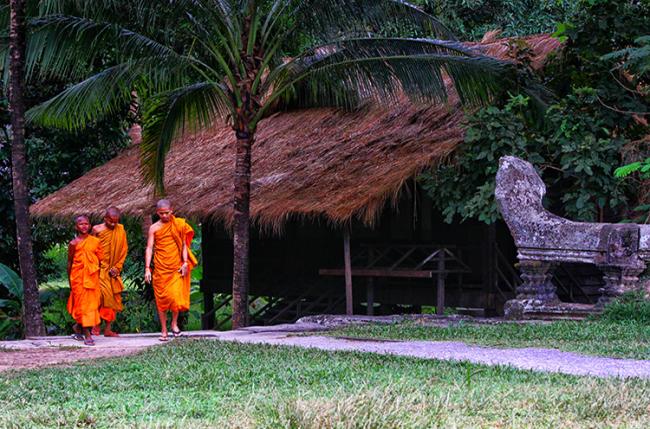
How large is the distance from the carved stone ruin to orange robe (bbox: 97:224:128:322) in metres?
4.22

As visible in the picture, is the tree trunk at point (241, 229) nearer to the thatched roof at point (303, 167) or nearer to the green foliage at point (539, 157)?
the thatched roof at point (303, 167)

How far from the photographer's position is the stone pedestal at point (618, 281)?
10.8 meters

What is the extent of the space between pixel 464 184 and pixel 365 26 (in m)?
2.34

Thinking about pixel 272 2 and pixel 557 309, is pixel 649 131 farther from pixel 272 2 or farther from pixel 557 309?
pixel 272 2

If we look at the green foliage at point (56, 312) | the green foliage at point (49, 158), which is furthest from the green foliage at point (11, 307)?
the green foliage at point (49, 158)

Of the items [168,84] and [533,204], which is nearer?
[533,204]

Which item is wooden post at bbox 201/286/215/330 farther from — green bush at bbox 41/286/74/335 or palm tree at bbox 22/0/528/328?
palm tree at bbox 22/0/528/328

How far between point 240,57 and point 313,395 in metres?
7.29

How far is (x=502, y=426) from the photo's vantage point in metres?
5.55

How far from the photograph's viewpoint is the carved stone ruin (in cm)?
1072

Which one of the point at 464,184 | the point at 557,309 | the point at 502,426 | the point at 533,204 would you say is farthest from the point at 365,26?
the point at 502,426

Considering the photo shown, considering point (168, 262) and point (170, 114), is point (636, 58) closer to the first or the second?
point (170, 114)

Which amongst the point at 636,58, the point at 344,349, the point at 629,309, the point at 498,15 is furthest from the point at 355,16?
the point at 498,15

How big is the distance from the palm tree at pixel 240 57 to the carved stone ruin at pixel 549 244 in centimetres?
168
